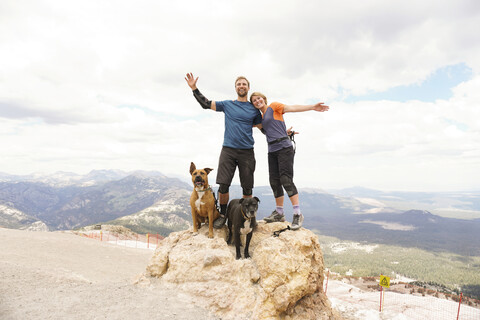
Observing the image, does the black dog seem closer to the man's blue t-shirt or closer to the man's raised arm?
the man's blue t-shirt

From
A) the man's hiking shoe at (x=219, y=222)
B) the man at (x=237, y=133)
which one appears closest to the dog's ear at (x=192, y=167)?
the man at (x=237, y=133)

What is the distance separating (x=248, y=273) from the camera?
20.0 ft

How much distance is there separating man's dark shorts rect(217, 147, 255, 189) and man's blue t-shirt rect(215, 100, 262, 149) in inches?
6.3

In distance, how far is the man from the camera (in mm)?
6508

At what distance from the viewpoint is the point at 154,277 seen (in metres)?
6.67

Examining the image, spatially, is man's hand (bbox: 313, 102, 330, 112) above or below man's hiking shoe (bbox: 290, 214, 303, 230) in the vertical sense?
above

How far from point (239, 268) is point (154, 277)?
2399 millimetres

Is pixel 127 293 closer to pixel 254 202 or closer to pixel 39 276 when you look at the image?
pixel 254 202

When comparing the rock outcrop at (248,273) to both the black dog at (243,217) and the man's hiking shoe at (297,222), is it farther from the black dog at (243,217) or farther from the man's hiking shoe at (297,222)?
the black dog at (243,217)

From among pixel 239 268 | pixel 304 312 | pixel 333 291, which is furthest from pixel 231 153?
pixel 333 291

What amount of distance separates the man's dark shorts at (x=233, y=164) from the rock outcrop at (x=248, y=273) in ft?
5.31

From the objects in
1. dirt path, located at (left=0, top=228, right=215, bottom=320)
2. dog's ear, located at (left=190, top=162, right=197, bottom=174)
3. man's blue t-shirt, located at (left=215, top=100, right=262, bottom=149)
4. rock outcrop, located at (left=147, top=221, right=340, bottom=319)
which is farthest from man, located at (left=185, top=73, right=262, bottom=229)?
dirt path, located at (left=0, top=228, right=215, bottom=320)

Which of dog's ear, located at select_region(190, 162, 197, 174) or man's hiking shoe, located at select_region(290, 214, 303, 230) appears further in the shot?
man's hiking shoe, located at select_region(290, 214, 303, 230)

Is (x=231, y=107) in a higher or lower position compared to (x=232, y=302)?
higher
